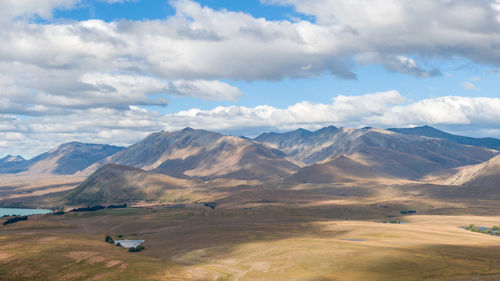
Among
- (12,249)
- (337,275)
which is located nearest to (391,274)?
(337,275)

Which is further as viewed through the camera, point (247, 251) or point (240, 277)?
point (247, 251)

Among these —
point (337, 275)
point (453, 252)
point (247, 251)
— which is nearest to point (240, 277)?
point (337, 275)

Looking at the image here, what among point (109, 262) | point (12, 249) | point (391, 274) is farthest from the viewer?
point (12, 249)

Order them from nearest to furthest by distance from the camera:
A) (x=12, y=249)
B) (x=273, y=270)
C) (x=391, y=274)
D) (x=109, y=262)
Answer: (x=391, y=274) < (x=273, y=270) < (x=109, y=262) < (x=12, y=249)

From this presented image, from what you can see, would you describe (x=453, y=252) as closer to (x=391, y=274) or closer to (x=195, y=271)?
(x=391, y=274)

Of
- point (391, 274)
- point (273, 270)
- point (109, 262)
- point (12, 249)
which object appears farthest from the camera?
point (12, 249)

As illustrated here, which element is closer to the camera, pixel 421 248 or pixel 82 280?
pixel 82 280

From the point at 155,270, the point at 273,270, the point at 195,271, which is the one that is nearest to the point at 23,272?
the point at 155,270

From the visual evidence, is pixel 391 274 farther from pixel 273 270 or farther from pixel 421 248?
pixel 421 248
